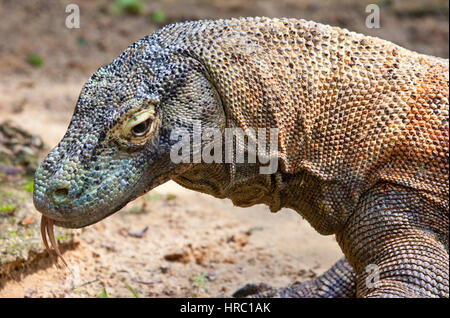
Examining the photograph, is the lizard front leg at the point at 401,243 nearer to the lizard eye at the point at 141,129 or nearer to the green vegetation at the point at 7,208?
the lizard eye at the point at 141,129

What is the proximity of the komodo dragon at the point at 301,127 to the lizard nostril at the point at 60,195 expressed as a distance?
10 centimetres

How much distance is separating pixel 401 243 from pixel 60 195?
1815mm

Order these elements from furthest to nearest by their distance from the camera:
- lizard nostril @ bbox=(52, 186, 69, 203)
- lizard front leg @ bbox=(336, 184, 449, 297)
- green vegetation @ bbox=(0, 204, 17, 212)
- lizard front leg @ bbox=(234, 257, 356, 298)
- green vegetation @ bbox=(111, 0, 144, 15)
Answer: green vegetation @ bbox=(111, 0, 144, 15) < green vegetation @ bbox=(0, 204, 17, 212) < lizard front leg @ bbox=(234, 257, 356, 298) < lizard front leg @ bbox=(336, 184, 449, 297) < lizard nostril @ bbox=(52, 186, 69, 203)

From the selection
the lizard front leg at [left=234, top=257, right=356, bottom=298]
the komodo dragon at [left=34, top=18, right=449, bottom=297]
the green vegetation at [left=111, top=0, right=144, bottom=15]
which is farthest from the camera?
the green vegetation at [left=111, top=0, right=144, bottom=15]

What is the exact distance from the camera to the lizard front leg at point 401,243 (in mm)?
3303

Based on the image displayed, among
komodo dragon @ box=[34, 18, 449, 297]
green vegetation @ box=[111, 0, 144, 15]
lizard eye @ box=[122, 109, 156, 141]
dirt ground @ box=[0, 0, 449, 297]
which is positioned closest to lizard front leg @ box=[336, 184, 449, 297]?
komodo dragon @ box=[34, 18, 449, 297]

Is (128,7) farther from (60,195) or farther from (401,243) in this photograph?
(401,243)

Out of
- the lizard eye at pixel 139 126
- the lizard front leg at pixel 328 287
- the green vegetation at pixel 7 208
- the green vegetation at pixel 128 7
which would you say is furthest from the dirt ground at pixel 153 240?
the lizard eye at pixel 139 126

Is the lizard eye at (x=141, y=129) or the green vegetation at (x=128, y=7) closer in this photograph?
the lizard eye at (x=141, y=129)

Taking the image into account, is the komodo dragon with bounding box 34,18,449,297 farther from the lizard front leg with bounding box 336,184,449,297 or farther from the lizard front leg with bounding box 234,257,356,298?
the lizard front leg with bounding box 234,257,356,298

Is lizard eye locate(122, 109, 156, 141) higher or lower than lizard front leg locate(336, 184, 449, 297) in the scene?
higher

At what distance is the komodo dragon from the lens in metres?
3.13

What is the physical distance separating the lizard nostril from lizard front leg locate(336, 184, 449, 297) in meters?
1.59
